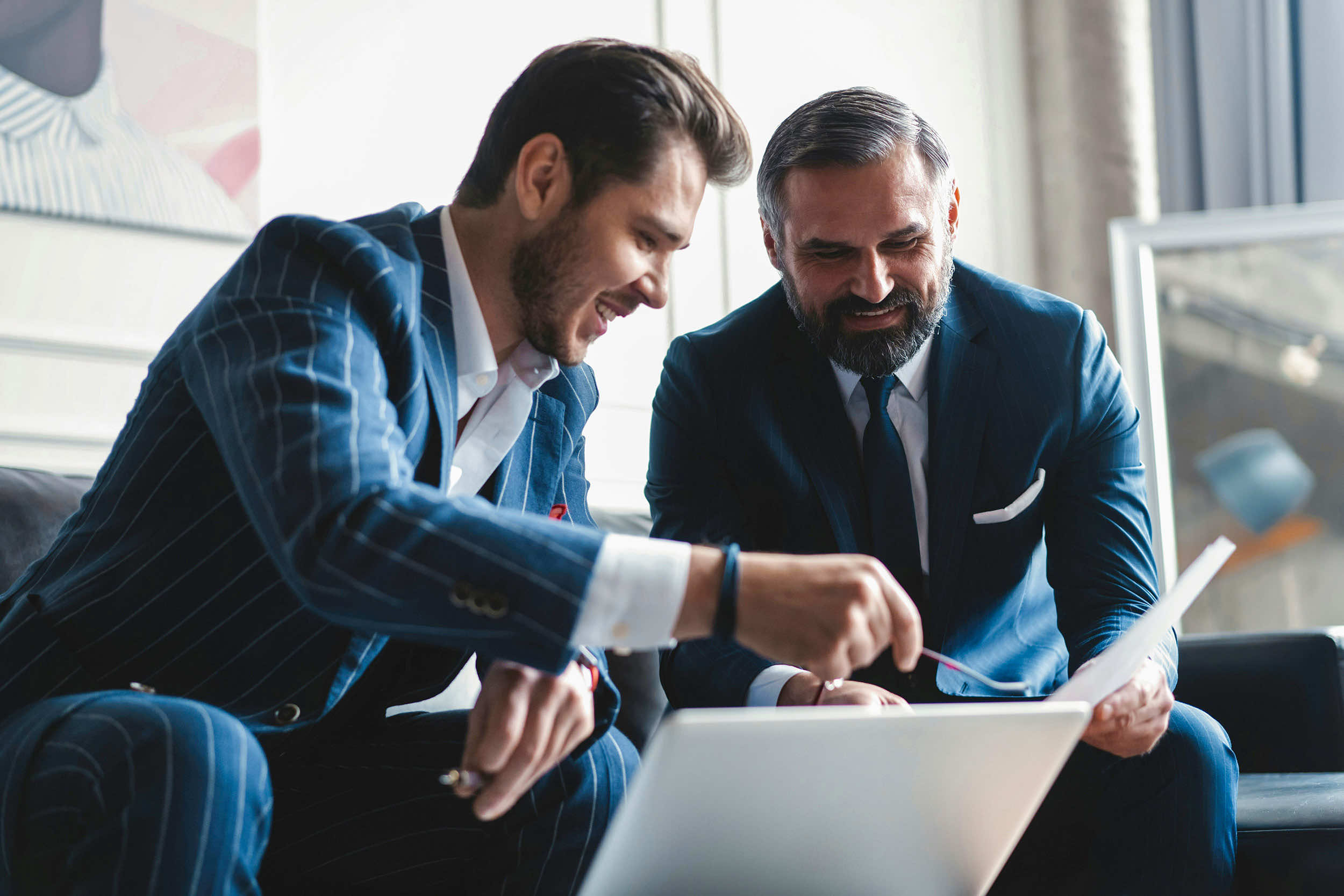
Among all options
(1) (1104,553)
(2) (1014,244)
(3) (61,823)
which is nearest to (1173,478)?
(2) (1014,244)

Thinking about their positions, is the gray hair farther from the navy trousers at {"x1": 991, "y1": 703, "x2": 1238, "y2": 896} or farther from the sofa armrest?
the sofa armrest

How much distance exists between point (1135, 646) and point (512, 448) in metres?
0.60

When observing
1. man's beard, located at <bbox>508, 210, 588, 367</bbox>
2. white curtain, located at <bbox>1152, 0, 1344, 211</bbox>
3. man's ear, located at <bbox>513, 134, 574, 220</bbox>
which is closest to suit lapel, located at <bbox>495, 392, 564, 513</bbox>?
man's beard, located at <bbox>508, 210, 588, 367</bbox>

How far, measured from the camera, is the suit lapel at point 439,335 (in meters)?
1.10

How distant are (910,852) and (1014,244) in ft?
9.94

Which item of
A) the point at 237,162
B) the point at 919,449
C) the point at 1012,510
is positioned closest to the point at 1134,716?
→ the point at 1012,510

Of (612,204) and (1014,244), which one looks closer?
(612,204)

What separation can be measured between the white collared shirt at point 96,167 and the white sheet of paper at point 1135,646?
1.56m

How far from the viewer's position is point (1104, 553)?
156 cm

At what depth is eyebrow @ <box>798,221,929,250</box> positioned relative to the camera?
1614 millimetres

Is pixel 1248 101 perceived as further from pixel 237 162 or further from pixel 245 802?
pixel 245 802

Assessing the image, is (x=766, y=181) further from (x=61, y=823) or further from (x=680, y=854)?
(x=61, y=823)

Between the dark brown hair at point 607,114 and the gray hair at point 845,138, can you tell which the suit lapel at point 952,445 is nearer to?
the gray hair at point 845,138

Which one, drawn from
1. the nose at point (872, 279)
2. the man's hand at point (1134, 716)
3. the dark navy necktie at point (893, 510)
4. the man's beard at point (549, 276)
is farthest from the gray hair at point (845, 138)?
the man's hand at point (1134, 716)
